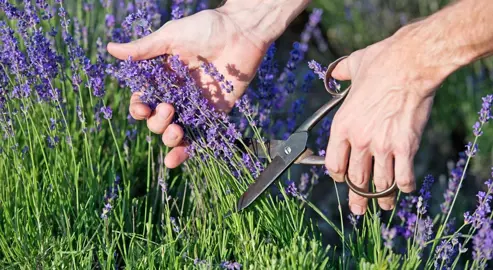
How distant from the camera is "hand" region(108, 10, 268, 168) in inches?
99.6

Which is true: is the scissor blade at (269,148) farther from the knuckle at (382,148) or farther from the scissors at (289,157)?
the knuckle at (382,148)

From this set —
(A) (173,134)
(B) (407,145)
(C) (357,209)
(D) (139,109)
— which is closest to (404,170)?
(B) (407,145)

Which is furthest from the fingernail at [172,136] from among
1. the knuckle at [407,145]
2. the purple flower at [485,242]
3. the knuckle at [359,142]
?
the purple flower at [485,242]

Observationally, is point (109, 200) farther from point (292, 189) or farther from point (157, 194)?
point (292, 189)

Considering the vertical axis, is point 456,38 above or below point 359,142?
above

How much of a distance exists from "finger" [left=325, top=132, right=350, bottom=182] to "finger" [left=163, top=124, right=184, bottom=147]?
553 millimetres

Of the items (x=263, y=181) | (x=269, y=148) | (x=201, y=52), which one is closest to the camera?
(x=263, y=181)

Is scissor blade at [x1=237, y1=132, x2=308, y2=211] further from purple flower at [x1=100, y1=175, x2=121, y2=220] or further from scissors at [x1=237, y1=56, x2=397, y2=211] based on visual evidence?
purple flower at [x1=100, y1=175, x2=121, y2=220]

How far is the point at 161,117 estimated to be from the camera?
2473mm

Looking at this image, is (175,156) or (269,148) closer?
(269,148)

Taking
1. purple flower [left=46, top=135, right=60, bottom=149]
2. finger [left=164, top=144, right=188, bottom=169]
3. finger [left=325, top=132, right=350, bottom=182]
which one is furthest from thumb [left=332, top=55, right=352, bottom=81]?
purple flower [left=46, top=135, right=60, bottom=149]

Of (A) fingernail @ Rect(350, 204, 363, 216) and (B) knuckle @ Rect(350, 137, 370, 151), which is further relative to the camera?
(A) fingernail @ Rect(350, 204, 363, 216)

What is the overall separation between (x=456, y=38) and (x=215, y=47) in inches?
39.3

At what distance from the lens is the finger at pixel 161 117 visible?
2449mm
